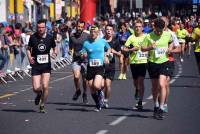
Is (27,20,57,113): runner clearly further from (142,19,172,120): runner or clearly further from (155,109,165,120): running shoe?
(155,109,165,120): running shoe

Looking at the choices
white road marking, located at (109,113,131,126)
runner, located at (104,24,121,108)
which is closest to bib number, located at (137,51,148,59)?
runner, located at (104,24,121,108)

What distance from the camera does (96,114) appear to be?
1541cm

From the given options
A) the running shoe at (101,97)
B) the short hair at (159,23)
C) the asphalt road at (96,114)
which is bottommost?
the asphalt road at (96,114)

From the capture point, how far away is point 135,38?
16594 mm

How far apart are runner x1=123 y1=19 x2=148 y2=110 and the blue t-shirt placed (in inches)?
18.8

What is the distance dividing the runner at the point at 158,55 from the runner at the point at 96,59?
1.40 meters

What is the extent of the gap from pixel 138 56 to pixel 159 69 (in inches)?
81.2

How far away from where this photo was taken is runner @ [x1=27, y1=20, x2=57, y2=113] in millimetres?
15859

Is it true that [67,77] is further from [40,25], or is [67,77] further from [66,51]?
[40,25]

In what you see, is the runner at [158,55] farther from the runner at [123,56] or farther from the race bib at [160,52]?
the runner at [123,56]

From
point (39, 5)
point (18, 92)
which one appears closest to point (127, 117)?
point (18, 92)

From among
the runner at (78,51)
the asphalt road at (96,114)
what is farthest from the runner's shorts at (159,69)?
the runner at (78,51)

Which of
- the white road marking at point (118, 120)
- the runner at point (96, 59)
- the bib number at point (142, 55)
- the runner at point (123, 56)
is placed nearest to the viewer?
the white road marking at point (118, 120)

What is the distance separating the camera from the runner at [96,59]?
16.0 meters
